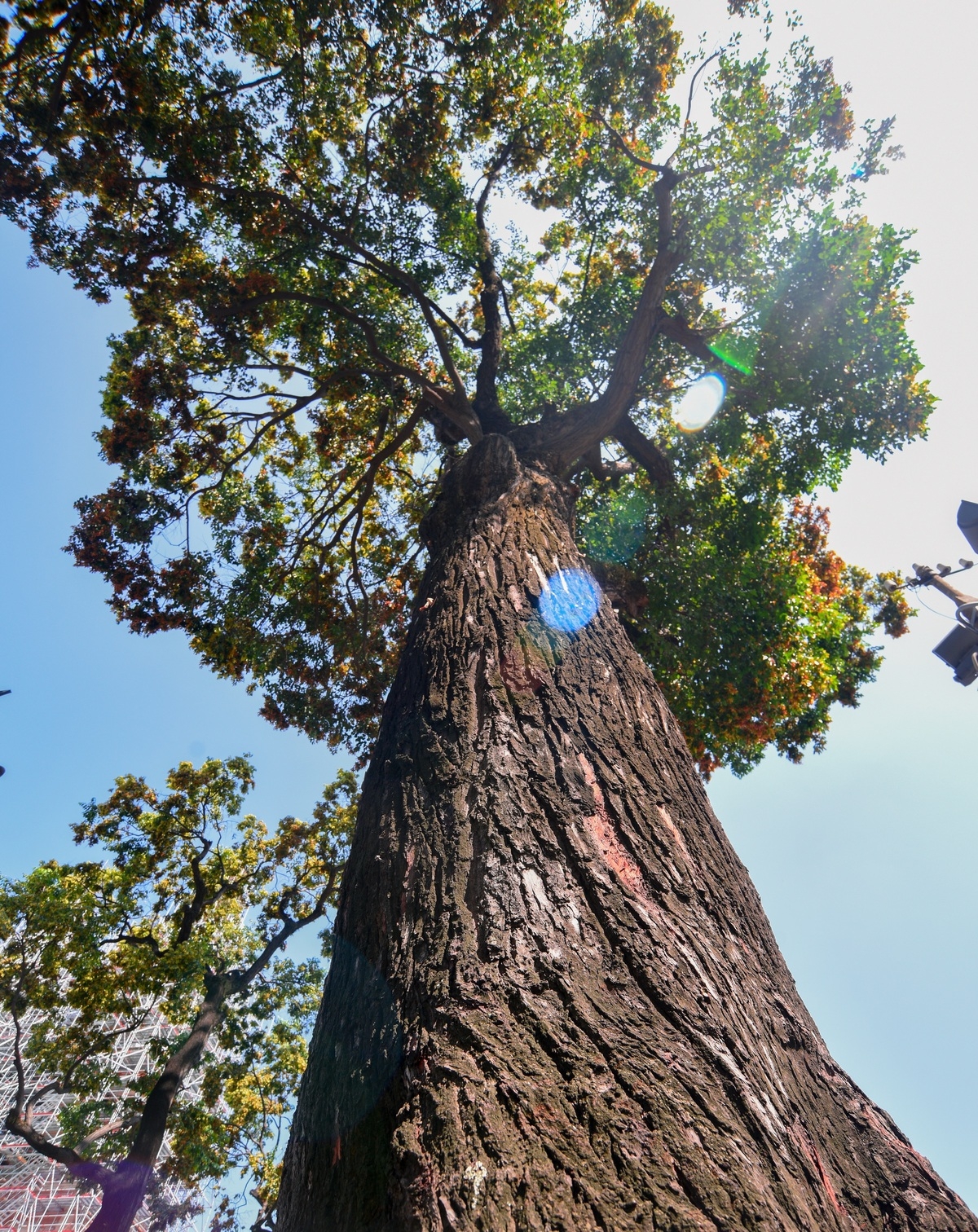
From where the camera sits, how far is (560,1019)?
4.64ft

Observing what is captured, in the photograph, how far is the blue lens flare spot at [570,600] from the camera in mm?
3018

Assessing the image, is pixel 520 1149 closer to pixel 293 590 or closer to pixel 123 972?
pixel 293 590

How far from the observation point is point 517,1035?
1392mm

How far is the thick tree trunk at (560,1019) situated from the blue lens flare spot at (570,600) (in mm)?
491

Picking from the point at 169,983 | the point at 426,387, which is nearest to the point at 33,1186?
the point at 169,983

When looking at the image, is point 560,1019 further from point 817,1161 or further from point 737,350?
point 737,350

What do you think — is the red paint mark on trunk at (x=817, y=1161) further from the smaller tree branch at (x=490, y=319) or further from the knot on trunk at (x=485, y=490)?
the smaller tree branch at (x=490, y=319)

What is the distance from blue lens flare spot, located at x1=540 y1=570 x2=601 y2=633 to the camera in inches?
119

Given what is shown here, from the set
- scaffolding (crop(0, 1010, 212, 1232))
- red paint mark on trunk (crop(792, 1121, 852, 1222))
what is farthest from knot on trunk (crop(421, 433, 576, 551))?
scaffolding (crop(0, 1010, 212, 1232))

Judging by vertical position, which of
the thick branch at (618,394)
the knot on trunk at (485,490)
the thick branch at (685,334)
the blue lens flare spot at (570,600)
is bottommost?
the blue lens flare spot at (570,600)

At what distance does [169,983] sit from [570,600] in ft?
33.8

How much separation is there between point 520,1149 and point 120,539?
775cm

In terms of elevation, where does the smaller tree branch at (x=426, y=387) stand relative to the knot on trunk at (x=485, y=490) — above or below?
above

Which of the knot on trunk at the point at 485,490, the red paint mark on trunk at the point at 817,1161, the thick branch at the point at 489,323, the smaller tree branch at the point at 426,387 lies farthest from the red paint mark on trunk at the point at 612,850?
the thick branch at the point at 489,323
